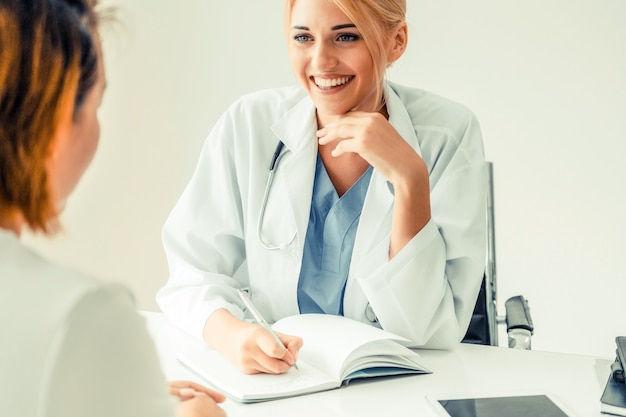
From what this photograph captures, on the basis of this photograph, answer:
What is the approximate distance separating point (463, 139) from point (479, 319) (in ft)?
1.20

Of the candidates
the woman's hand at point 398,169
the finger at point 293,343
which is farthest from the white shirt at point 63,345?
the woman's hand at point 398,169

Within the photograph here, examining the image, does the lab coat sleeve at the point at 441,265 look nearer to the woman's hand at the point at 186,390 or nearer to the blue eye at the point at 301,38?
the blue eye at the point at 301,38

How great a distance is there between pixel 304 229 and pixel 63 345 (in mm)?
936

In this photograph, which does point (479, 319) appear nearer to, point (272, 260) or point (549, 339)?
point (272, 260)

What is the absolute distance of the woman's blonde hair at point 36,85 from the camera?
0.50 m

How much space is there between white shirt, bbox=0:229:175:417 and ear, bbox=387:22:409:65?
104 cm

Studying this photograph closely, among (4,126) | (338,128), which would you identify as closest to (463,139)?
(338,128)

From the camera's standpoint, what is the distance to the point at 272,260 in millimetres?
1371

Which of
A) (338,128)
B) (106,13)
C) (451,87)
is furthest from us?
(451,87)

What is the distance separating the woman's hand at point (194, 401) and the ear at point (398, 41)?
84cm

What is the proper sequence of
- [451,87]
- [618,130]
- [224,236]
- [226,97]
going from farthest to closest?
[226,97]
[451,87]
[618,130]
[224,236]

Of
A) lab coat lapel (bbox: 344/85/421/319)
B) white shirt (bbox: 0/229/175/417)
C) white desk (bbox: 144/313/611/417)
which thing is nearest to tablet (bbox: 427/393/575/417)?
white desk (bbox: 144/313/611/417)

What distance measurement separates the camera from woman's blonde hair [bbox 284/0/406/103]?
4.23 ft

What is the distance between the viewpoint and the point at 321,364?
104cm
